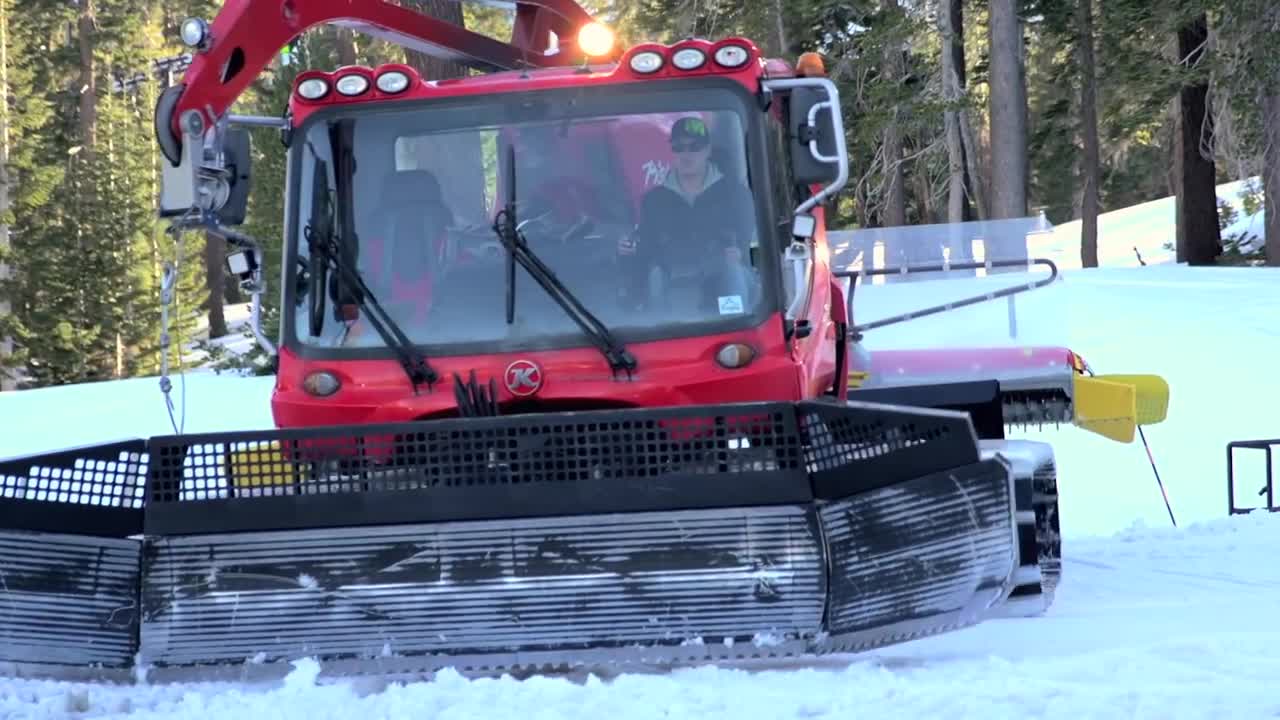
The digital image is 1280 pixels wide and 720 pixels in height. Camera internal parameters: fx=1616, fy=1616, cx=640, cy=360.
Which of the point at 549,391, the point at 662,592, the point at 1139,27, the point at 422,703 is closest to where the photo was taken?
the point at 422,703

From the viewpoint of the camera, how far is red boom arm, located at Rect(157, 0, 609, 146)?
648cm

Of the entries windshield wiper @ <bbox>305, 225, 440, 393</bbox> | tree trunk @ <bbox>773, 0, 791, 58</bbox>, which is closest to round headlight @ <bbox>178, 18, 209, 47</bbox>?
windshield wiper @ <bbox>305, 225, 440, 393</bbox>

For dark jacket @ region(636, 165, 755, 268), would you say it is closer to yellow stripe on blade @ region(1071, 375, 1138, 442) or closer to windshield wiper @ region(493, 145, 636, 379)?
windshield wiper @ region(493, 145, 636, 379)

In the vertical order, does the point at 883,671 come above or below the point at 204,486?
below

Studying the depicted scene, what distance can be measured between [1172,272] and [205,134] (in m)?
25.6

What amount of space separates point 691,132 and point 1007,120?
21.3 m

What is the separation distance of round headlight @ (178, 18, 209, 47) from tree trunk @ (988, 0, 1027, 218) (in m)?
20.7

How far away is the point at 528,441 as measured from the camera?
17.3ft

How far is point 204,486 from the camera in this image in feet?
17.7

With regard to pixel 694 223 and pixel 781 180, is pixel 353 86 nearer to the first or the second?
pixel 694 223

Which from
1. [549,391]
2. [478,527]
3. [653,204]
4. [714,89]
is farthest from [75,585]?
[714,89]

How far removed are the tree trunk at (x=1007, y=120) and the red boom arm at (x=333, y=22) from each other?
57.4 ft

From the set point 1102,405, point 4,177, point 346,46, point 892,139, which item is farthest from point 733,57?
point 4,177

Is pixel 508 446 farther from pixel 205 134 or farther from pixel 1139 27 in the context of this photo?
pixel 1139 27
